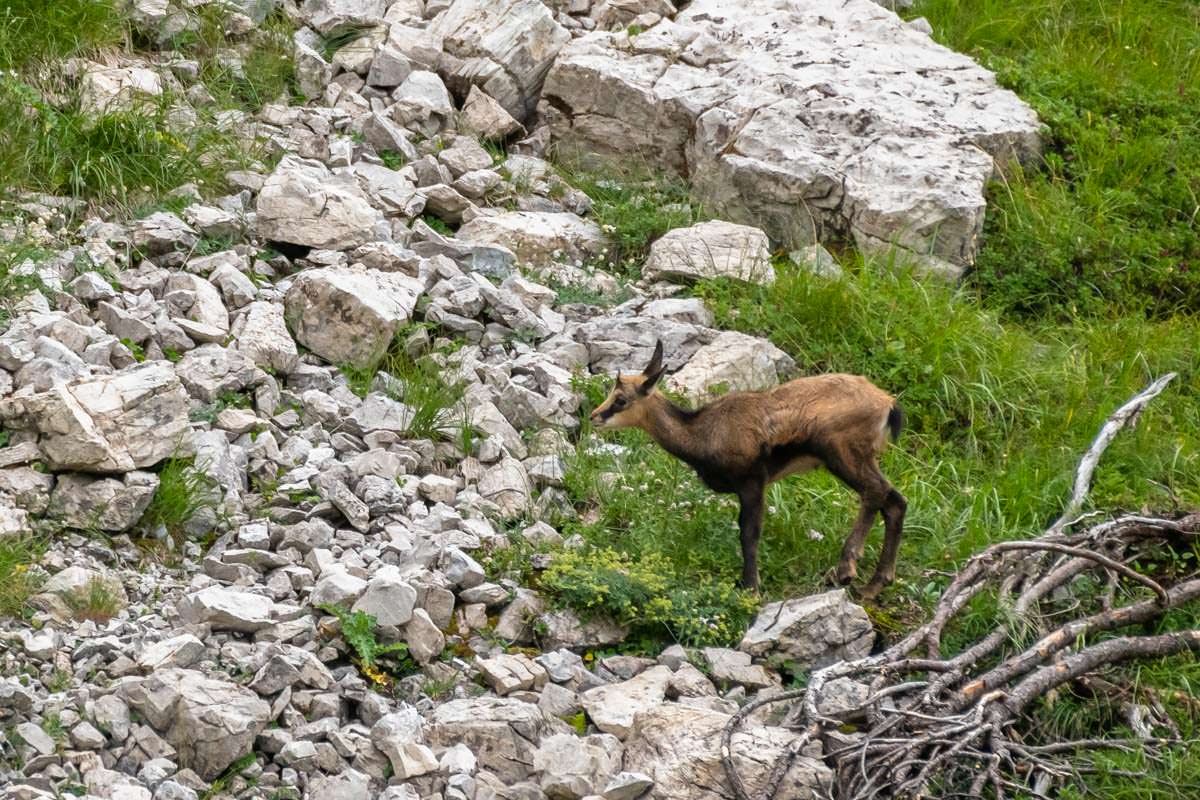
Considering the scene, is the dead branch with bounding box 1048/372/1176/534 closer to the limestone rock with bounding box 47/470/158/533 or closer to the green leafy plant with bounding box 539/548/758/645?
the green leafy plant with bounding box 539/548/758/645

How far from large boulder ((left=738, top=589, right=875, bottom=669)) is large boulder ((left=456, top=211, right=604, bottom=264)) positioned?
13.4 ft

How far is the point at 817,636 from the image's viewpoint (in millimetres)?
6723

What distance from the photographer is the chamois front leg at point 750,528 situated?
23.7ft

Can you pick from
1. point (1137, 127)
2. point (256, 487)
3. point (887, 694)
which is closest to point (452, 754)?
point (887, 694)

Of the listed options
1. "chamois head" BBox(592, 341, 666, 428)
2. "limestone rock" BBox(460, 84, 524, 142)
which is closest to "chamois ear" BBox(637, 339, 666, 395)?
"chamois head" BBox(592, 341, 666, 428)

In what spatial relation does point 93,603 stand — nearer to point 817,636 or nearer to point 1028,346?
point 817,636

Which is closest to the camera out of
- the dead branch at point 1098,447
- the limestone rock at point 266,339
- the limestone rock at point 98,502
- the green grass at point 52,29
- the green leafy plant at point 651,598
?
the green leafy plant at point 651,598

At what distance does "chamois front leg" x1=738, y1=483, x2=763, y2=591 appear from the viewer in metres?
7.24

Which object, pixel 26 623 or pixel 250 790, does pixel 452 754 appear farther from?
pixel 26 623

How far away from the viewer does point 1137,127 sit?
450 inches

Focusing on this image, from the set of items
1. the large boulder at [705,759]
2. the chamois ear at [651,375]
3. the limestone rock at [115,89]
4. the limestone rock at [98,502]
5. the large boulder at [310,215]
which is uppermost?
the limestone rock at [115,89]

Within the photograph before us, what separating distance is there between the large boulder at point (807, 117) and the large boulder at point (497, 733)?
5.38 meters

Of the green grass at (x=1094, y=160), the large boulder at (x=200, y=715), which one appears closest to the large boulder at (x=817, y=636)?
the large boulder at (x=200, y=715)

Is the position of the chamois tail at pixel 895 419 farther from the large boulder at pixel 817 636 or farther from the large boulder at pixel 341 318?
the large boulder at pixel 341 318
